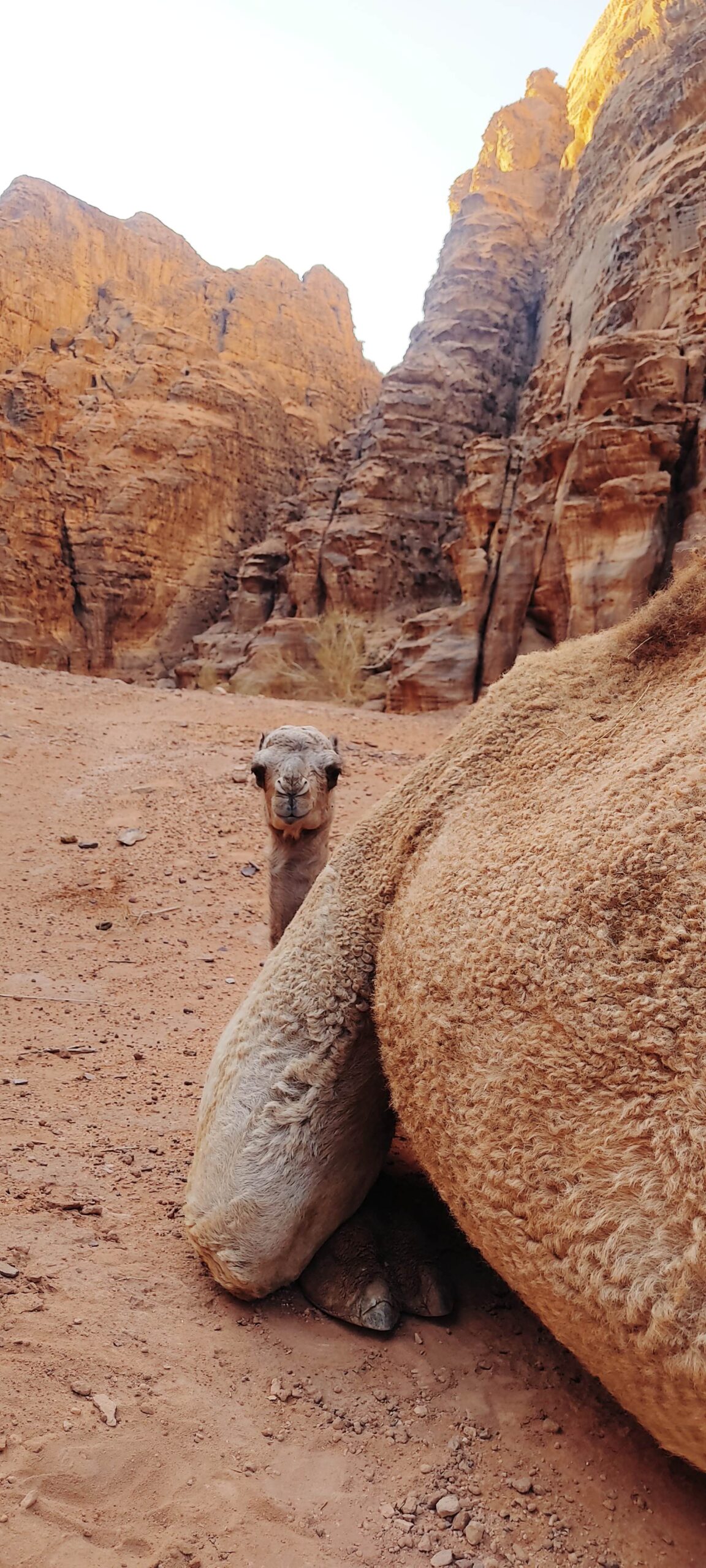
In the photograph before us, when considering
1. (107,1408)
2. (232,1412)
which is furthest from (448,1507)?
(107,1408)

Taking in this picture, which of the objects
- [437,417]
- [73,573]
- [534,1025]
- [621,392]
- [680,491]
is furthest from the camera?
[73,573]

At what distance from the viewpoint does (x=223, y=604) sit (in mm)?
22359

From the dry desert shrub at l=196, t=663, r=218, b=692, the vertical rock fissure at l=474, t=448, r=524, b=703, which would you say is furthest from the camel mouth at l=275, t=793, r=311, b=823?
the dry desert shrub at l=196, t=663, r=218, b=692

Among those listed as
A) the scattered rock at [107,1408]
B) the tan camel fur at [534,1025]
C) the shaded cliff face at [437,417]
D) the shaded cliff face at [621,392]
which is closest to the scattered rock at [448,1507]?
the tan camel fur at [534,1025]

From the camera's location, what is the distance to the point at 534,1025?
1.39 metres

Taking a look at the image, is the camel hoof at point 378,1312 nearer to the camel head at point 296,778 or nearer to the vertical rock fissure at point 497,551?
the camel head at point 296,778

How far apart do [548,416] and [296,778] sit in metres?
14.3

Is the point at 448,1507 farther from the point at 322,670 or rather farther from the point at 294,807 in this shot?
the point at 322,670

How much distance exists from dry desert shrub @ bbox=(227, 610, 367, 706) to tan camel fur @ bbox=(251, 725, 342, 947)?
1207 centimetres

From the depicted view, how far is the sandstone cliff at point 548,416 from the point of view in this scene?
12516 millimetres

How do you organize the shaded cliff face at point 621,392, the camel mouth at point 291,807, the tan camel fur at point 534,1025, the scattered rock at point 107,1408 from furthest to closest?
Result: the shaded cliff face at point 621,392, the camel mouth at point 291,807, the scattered rock at point 107,1408, the tan camel fur at point 534,1025

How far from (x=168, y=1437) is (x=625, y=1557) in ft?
2.52

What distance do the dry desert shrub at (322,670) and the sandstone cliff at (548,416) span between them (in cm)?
90

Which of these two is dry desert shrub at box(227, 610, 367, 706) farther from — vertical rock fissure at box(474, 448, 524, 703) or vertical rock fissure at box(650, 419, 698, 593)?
vertical rock fissure at box(650, 419, 698, 593)
